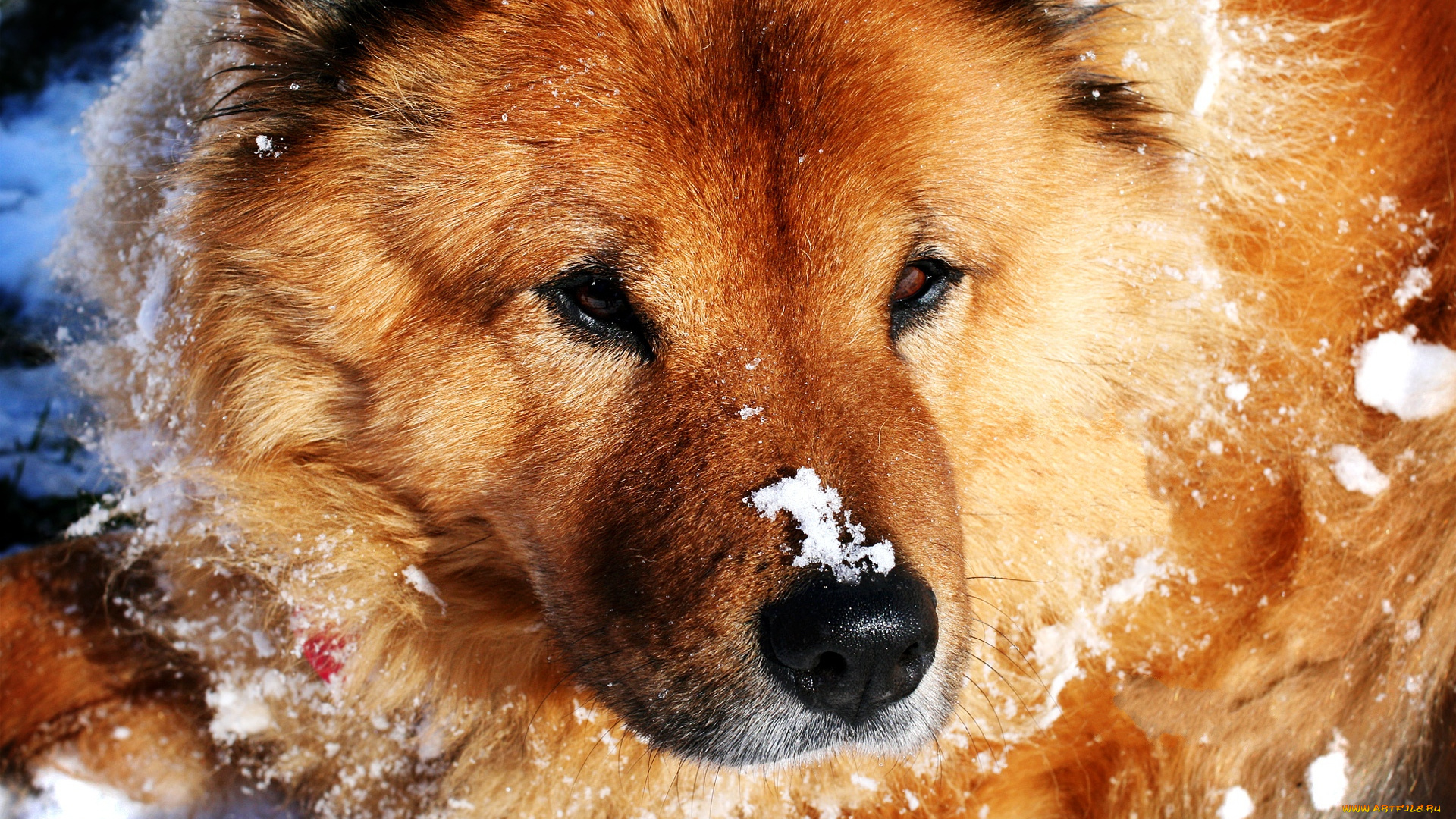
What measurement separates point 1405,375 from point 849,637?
1454 millimetres

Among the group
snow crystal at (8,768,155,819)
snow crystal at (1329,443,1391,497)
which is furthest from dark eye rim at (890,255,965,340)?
snow crystal at (8,768,155,819)

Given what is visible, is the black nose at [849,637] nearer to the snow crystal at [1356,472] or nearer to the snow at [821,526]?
the snow at [821,526]

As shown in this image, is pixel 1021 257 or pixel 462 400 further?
pixel 1021 257

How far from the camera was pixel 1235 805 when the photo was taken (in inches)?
85.8

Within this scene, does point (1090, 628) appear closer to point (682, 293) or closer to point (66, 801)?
point (682, 293)

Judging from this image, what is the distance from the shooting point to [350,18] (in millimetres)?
1858

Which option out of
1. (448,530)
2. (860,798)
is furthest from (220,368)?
(860,798)

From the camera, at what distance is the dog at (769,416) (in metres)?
1.70

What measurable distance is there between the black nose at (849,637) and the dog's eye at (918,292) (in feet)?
1.82

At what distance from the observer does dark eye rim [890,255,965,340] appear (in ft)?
6.35

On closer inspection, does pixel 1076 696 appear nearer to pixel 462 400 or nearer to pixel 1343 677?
pixel 1343 677

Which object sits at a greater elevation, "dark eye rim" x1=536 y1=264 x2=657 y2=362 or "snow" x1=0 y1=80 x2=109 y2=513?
"dark eye rim" x1=536 y1=264 x2=657 y2=362

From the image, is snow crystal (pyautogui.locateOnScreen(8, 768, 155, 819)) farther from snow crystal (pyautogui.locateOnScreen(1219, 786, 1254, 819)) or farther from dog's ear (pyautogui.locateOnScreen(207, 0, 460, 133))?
snow crystal (pyautogui.locateOnScreen(1219, 786, 1254, 819))

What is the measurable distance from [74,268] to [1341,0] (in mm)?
3357
